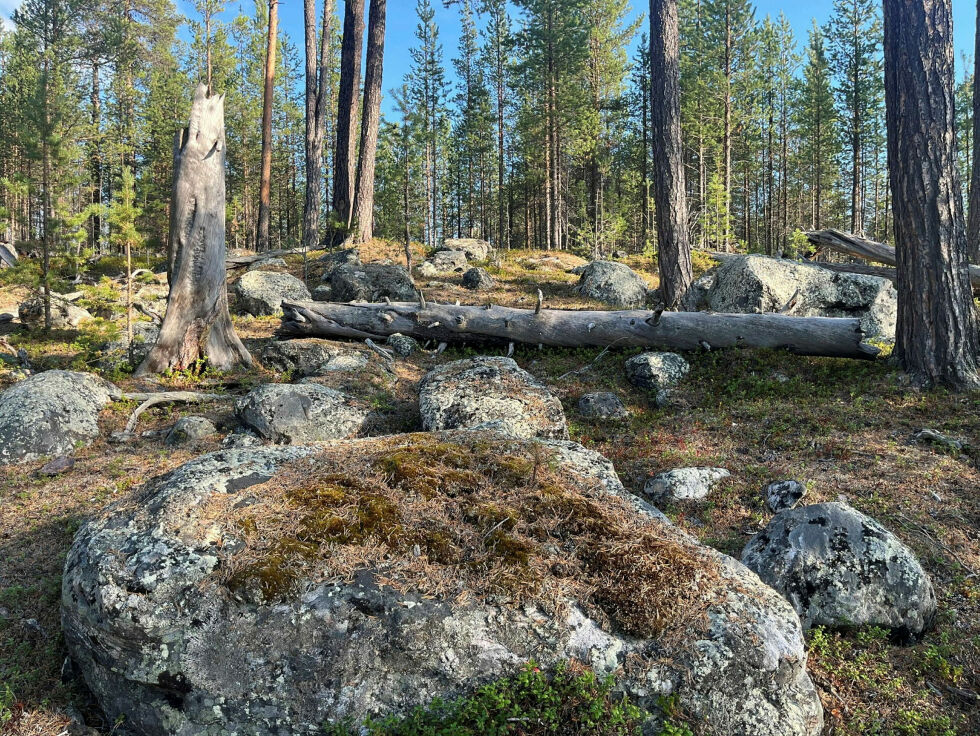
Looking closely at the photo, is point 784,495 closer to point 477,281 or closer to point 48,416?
point 48,416

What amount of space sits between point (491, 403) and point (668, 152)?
8292 mm

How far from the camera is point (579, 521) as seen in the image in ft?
11.9

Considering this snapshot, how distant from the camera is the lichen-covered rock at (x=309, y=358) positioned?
9.69 metres

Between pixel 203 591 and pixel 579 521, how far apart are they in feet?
7.10

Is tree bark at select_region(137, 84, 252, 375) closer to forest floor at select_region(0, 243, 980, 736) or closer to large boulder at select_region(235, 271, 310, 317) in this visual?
forest floor at select_region(0, 243, 980, 736)

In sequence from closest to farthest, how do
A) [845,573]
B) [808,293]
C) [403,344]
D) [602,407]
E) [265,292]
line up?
[845,573] < [602,407] < [403,344] < [808,293] < [265,292]

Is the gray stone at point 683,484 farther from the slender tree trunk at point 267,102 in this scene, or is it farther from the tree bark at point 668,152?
the slender tree trunk at point 267,102

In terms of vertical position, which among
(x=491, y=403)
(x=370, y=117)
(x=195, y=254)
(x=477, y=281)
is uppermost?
(x=370, y=117)

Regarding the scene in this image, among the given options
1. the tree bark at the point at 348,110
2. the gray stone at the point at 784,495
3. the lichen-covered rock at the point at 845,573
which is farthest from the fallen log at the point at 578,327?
the tree bark at the point at 348,110

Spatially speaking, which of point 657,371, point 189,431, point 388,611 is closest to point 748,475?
point 657,371

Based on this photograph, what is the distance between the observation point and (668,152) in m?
12.6

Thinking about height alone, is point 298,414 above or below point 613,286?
below

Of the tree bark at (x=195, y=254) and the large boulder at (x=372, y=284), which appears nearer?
the tree bark at (x=195, y=254)

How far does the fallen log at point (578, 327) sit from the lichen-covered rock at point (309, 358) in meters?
0.97
